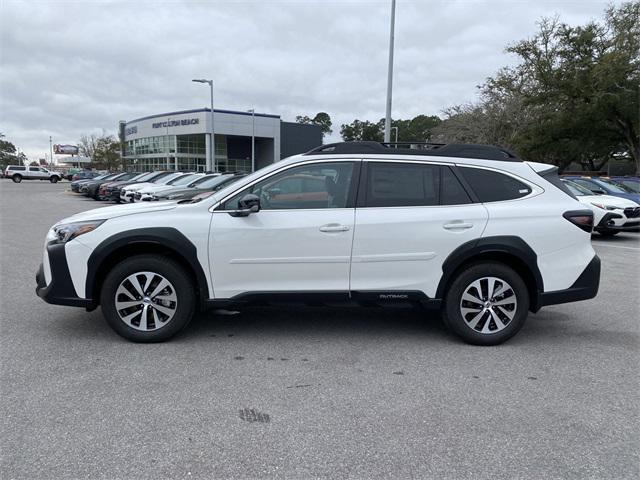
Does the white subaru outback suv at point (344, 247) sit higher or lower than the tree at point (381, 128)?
lower

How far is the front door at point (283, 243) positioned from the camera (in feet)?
14.4

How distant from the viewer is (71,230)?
444 cm

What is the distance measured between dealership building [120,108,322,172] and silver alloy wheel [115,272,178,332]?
5855 cm

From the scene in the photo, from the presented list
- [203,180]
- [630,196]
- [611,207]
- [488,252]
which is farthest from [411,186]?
[203,180]

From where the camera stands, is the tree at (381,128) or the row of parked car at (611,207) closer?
the row of parked car at (611,207)

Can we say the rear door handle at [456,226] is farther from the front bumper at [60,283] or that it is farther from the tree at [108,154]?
the tree at [108,154]

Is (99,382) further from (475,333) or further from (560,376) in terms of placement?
(560,376)

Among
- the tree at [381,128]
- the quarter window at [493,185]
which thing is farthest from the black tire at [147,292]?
the tree at [381,128]

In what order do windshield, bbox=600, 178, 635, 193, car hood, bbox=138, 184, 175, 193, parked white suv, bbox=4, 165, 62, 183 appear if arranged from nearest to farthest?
windshield, bbox=600, 178, 635, 193 → car hood, bbox=138, 184, 175, 193 → parked white suv, bbox=4, 165, 62, 183

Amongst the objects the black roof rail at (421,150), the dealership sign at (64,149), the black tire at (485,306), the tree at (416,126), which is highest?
the tree at (416,126)

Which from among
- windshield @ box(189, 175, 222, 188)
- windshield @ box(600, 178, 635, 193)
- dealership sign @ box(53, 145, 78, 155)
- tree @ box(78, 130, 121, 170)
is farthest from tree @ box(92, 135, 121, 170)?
windshield @ box(600, 178, 635, 193)

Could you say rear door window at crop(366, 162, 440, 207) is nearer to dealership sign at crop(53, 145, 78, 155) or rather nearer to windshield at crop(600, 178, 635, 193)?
windshield at crop(600, 178, 635, 193)

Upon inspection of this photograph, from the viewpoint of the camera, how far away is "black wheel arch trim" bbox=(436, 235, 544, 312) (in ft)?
14.7

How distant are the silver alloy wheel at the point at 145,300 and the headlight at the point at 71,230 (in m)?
0.56
